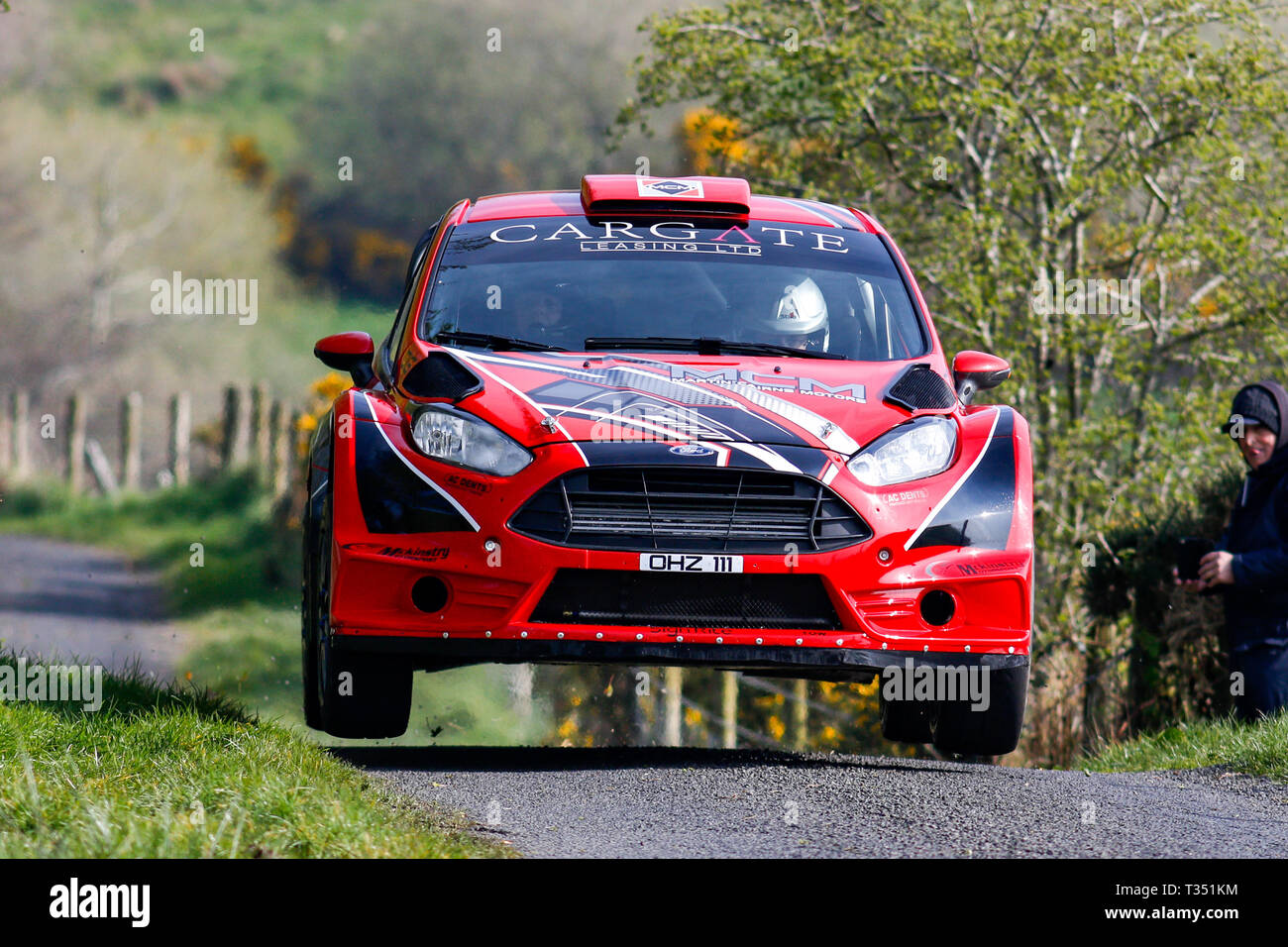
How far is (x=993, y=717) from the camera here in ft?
20.3

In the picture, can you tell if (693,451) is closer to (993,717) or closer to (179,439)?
(993,717)

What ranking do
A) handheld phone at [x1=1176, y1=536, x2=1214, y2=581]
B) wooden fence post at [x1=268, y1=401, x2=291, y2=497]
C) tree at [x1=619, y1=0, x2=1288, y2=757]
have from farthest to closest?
wooden fence post at [x1=268, y1=401, x2=291, y2=497]
tree at [x1=619, y1=0, x2=1288, y2=757]
handheld phone at [x1=1176, y1=536, x2=1214, y2=581]

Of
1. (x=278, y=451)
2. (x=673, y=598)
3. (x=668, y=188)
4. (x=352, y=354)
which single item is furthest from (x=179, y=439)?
(x=673, y=598)

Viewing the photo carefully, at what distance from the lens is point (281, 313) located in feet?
150

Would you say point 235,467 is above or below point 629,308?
below

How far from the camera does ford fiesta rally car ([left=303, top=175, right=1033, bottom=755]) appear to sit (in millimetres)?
5812

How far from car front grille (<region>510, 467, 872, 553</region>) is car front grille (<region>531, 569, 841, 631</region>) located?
4.4 inches

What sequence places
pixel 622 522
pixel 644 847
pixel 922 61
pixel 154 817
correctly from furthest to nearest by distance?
1. pixel 922 61
2. pixel 622 522
3. pixel 644 847
4. pixel 154 817

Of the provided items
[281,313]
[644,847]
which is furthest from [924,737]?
[281,313]

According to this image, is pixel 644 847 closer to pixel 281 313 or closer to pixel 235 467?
pixel 235 467

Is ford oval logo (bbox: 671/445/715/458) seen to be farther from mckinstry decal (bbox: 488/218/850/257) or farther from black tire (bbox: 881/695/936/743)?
mckinstry decal (bbox: 488/218/850/257)

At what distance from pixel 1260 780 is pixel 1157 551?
3.46 m

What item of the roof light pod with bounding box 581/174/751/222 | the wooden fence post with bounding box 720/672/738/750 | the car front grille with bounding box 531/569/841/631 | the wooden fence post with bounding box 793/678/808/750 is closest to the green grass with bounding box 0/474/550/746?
the wooden fence post with bounding box 720/672/738/750

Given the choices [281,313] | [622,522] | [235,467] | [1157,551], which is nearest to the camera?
[622,522]
